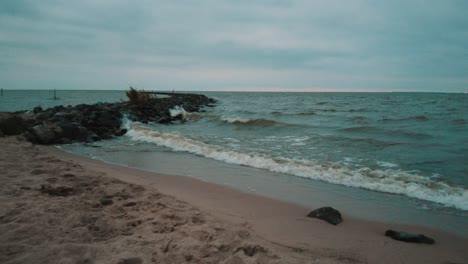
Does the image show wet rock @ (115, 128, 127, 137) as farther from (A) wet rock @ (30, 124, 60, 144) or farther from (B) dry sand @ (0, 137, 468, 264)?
(B) dry sand @ (0, 137, 468, 264)

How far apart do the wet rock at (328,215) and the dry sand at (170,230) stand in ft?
0.36

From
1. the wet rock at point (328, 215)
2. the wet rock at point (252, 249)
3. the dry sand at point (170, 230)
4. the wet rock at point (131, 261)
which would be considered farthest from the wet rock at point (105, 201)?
the wet rock at point (328, 215)

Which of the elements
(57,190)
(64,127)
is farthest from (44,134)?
(57,190)

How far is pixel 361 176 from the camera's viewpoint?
708 centimetres

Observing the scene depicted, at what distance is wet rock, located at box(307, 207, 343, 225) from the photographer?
456 cm

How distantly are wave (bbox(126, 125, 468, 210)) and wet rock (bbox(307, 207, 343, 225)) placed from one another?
2187mm

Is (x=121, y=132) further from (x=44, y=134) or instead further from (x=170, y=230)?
(x=170, y=230)

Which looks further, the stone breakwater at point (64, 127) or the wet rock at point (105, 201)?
the stone breakwater at point (64, 127)

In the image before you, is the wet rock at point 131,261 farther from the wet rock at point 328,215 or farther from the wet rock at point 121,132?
the wet rock at point 121,132

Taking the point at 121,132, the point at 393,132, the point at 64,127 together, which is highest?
the point at 64,127

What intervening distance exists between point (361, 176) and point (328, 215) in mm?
2832

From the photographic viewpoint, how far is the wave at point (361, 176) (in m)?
5.97

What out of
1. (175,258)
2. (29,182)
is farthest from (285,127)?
(175,258)

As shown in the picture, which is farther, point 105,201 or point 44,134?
point 44,134
